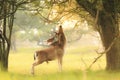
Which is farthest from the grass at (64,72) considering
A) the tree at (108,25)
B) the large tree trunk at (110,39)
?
the tree at (108,25)

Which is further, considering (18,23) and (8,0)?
(18,23)

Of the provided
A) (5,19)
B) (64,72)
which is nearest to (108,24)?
(64,72)

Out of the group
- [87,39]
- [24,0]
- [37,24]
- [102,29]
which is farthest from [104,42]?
[87,39]

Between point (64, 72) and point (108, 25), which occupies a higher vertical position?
point (108, 25)

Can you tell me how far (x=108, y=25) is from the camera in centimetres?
1448

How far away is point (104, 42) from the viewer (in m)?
14.7

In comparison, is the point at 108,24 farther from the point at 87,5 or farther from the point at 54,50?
the point at 54,50

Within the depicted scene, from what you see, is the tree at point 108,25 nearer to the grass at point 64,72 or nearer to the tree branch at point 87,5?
the tree branch at point 87,5

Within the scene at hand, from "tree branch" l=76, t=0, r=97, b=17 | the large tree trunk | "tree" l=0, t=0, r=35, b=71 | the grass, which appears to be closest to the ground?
the grass

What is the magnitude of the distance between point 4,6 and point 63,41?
262 centimetres

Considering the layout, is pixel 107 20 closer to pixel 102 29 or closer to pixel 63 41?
pixel 102 29

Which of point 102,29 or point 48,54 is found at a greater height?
point 102,29

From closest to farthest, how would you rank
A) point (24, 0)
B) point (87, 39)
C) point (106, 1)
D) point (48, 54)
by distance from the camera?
point (106, 1), point (48, 54), point (24, 0), point (87, 39)

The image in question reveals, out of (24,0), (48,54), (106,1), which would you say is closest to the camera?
(106,1)
